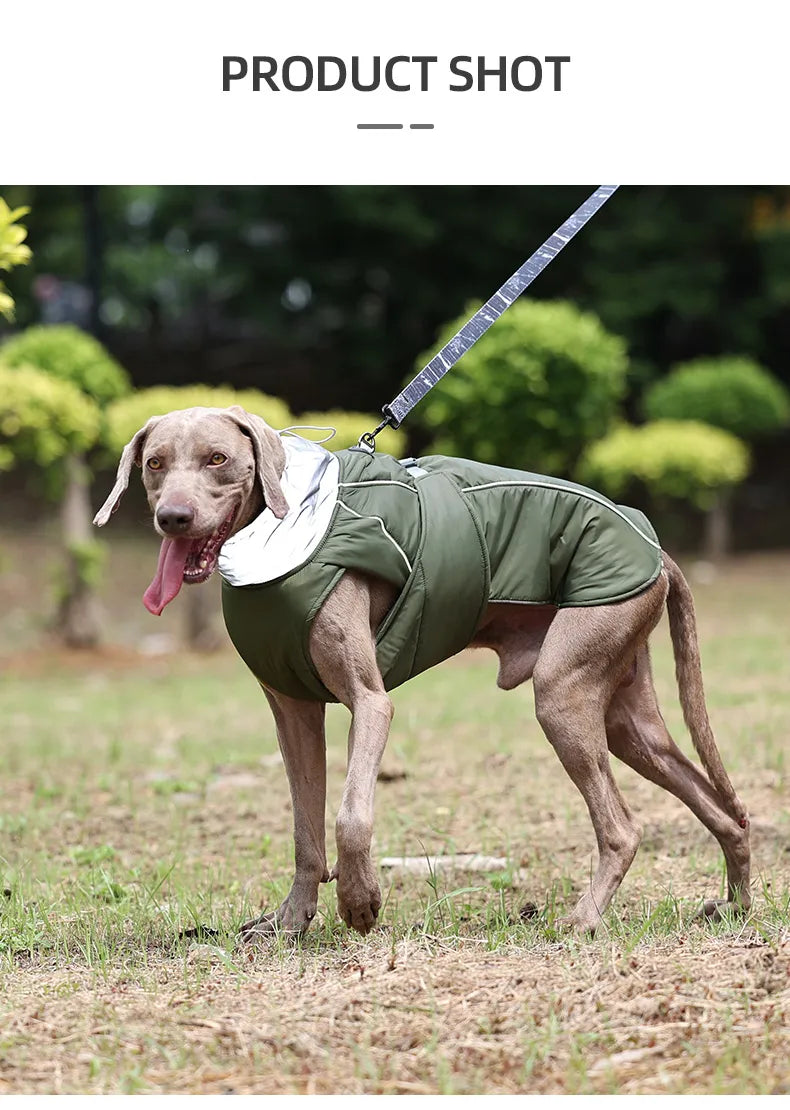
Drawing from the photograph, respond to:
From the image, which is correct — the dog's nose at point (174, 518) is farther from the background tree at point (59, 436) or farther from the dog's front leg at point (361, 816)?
the background tree at point (59, 436)

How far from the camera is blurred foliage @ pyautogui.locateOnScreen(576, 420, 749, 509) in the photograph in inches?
611

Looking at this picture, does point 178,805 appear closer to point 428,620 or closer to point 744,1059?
point 428,620

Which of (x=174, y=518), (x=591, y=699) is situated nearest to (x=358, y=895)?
(x=591, y=699)

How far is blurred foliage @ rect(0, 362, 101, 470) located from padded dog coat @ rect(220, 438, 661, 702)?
26.1 ft

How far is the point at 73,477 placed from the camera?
12.4 meters

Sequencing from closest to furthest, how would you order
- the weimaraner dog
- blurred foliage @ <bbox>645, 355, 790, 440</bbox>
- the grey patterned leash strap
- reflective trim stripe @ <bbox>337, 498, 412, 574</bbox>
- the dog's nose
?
the dog's nose < the weimaraner dog < reflective trim stripe @ <bbox>337, 498, 412, 574</bbox> < the grey patterned leash strap < blurred foliage @ <bbox>645, 355, 790, 440</bbox>

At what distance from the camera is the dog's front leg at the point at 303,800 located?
402cm

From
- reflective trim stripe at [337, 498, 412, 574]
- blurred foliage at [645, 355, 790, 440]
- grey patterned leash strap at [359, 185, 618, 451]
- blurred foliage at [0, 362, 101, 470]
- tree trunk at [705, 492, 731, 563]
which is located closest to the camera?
reflective trim stripe at [337, 498, 412, 574]

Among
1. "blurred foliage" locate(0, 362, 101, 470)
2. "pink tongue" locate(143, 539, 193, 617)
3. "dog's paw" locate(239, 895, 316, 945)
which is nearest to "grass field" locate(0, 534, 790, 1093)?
"dog's paw" locate(239, 895, 316, 945)

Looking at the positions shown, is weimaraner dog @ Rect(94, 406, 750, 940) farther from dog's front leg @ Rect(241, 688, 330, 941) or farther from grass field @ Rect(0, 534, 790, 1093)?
grass field @ Rect(0, 534, 790, 1093)

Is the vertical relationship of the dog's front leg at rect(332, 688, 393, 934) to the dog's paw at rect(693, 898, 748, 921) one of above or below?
above

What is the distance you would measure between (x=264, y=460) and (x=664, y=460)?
1243 centimetres

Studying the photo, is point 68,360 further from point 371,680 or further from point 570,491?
point 371,680
